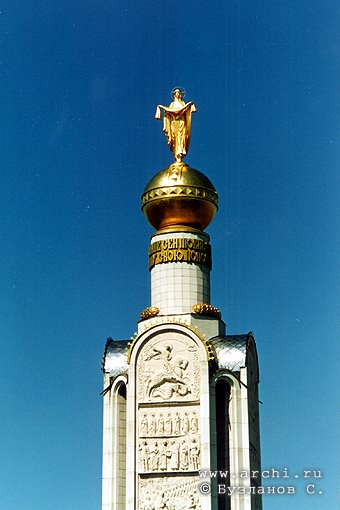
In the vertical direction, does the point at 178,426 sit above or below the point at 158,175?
below

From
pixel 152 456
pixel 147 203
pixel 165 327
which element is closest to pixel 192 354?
pixel 165 327

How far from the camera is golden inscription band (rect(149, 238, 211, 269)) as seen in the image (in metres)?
29.3

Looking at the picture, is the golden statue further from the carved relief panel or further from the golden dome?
the carved relief panel

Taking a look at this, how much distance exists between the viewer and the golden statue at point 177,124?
3041 cm

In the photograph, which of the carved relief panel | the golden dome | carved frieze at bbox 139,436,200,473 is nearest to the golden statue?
the golden dome

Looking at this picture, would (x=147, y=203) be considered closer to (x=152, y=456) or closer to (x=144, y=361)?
(x=144, y=361)

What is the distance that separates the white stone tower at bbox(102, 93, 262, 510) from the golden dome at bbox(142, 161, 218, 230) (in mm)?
27

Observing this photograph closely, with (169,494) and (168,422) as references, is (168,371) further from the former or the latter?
(169,494)

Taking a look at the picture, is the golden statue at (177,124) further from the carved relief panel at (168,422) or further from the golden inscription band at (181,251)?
the carved relief panel at (168,422)

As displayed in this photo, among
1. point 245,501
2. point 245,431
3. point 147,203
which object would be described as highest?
point 147,203

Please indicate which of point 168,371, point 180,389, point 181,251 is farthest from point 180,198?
point 180,389

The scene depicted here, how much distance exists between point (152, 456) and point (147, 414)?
1085mm

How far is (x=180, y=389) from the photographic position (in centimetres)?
2770

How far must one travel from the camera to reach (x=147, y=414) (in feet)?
91.0
